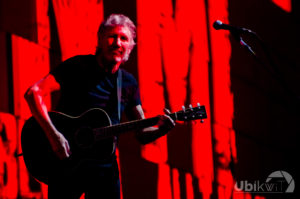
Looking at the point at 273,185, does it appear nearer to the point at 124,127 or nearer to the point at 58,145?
the point at 124,127

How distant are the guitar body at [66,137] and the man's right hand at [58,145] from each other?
39 millimetres

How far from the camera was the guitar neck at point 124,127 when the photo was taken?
2.02 m

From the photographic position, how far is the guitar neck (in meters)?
2.02

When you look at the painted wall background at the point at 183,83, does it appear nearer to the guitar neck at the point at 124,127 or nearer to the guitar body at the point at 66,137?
the guitar body at the point at 66,137

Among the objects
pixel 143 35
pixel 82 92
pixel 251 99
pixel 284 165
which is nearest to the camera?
pixel 82 92

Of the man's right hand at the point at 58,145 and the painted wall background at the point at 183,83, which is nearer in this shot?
the man's right hand at the point at 58,145

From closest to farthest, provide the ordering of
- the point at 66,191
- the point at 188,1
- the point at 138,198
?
the point at 66,191, the point at 138,198, the point at 188,1

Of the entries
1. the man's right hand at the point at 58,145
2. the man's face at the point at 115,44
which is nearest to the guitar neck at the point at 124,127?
the man's right hand at the point at 58,145

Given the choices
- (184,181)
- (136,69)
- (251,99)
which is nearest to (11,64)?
(136,69)

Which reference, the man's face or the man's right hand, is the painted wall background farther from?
the man's face

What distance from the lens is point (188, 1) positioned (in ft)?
12.7

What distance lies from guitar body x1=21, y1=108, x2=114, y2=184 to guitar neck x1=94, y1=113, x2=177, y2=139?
0.10 ft

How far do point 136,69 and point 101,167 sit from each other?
1.40 meters

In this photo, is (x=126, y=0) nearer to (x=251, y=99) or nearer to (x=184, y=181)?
(x=184, y=181)
